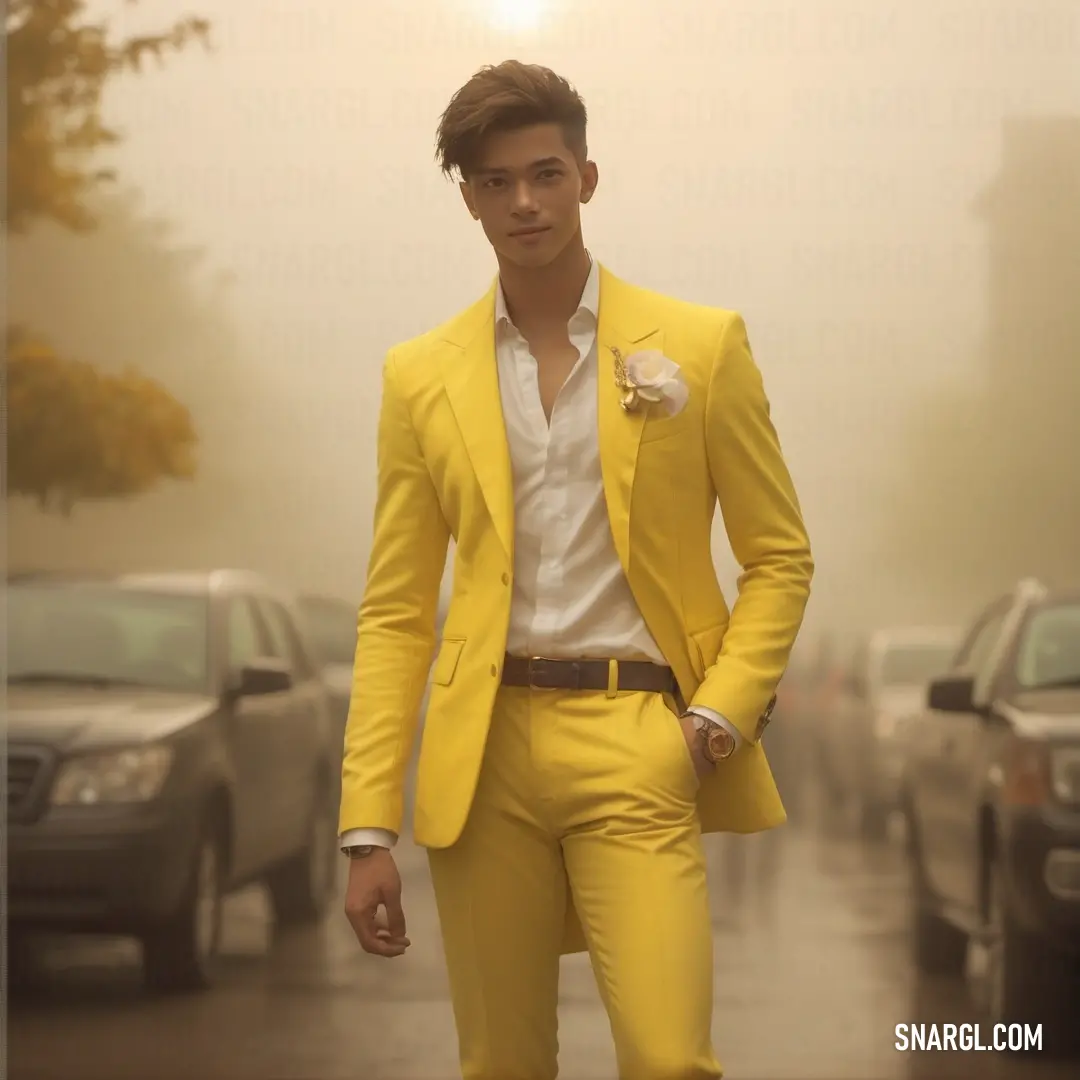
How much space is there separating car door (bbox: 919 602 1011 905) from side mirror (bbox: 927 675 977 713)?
20 mm

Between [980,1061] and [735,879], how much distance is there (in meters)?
0.60

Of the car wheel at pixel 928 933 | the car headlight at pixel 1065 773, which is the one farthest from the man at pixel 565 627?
the car wheel at pixel 928 933

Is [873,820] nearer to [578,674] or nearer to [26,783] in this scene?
[26,783]

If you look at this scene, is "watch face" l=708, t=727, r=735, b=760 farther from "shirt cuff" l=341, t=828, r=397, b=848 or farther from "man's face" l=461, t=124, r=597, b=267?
"man's face" l=461, t=124, r=597, b=267

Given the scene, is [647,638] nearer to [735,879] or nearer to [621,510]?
[621,510]

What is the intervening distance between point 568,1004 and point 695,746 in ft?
5.83

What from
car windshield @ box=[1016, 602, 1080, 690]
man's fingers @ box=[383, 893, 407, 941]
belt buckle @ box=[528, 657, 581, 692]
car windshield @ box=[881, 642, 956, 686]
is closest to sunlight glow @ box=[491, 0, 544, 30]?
car windshield @ box=[881, 642, 956, 686]

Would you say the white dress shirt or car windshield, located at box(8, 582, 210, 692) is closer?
the white dress shirt

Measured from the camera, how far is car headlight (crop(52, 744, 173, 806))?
3.49 m

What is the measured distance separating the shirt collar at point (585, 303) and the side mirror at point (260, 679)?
1735mm

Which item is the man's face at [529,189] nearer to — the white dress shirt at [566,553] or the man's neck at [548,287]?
the man's neck at [548,287]

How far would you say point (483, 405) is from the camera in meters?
1.92

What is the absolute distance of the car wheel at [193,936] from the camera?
3.56 meters

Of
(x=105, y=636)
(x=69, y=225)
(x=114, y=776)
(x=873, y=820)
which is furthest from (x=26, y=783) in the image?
(x=873, y=820)
